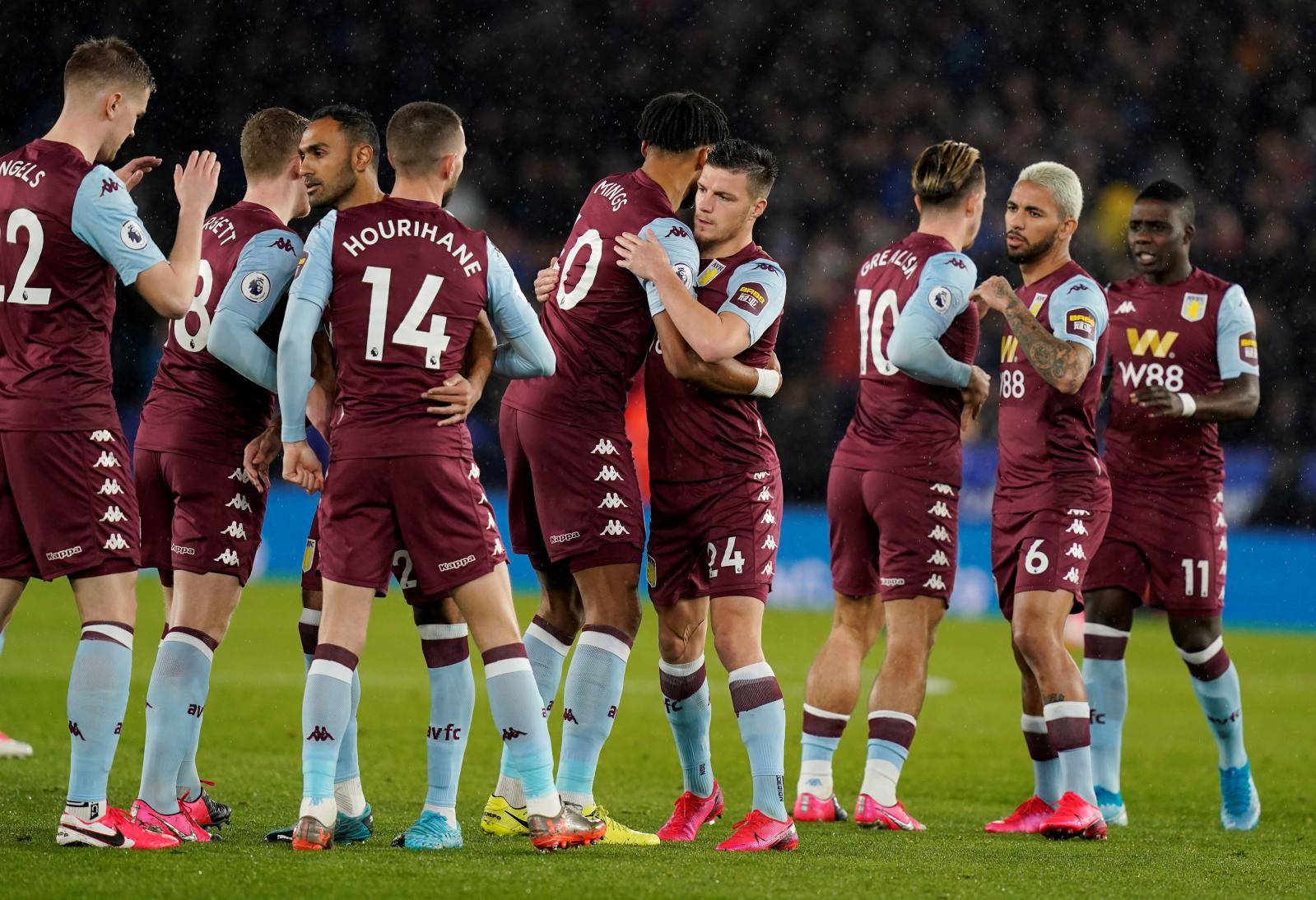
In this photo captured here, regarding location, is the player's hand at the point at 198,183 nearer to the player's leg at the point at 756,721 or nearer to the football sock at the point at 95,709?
the football sock at the point at 95,709

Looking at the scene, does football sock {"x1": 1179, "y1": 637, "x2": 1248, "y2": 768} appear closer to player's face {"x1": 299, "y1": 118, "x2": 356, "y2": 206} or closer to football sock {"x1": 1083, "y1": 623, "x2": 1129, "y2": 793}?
football sock {"x1": 1083, "y1": 623, "x2": 1129, "y2": 793}

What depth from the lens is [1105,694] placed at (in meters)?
6.48

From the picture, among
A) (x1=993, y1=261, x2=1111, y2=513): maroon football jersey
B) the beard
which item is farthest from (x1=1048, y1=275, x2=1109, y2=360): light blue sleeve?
the beard

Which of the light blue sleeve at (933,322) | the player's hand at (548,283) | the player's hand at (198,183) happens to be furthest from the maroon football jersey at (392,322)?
the light blue sleeve at (933,322)

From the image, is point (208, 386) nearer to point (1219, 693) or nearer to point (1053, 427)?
point (1053, 427)

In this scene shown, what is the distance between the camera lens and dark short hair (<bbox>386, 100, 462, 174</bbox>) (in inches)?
184

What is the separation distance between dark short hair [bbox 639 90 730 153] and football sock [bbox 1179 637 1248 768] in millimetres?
3194

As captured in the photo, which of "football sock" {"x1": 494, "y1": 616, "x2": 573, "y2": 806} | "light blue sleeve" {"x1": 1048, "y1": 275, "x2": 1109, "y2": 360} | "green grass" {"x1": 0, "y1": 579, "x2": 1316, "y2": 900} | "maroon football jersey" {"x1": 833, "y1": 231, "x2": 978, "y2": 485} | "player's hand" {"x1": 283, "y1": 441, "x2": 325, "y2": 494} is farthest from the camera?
"maroon football jersey" {"x1": 833, "y1": 231, "x2": 978, "y2": 485}

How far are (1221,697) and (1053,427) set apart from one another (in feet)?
5.34

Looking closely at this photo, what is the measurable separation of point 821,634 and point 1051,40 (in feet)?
34.3

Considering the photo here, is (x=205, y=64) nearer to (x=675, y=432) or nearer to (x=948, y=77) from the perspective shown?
(x=948, y=77)

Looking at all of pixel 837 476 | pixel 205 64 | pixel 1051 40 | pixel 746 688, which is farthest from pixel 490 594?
pixel 1051 40

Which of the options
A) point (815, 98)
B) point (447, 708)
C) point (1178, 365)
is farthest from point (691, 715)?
point (815, 98)

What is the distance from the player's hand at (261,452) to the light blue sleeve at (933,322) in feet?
7.70
